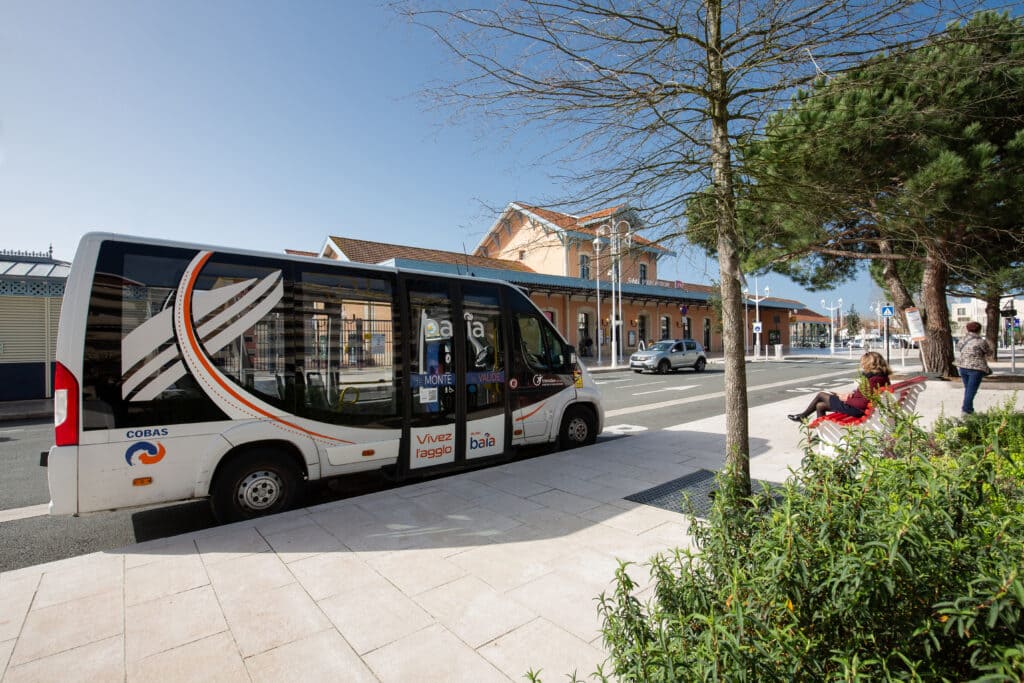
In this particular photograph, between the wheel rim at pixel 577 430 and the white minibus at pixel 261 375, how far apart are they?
116 centimetres

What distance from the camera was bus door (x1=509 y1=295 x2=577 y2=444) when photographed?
651 centimetres

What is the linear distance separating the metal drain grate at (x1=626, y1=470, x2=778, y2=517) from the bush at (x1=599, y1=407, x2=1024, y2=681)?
3.04m

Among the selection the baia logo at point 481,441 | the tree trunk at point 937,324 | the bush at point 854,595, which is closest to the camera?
the bush at point 854,595

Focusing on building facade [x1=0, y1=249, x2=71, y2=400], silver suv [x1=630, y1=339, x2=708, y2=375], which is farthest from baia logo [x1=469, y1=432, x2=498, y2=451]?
silver suv [x1=630, y1=339, x2=708, y2=375]

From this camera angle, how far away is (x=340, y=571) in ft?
11.9

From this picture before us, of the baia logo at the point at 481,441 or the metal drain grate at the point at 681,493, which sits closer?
the metal drain grate at the point at 681,493

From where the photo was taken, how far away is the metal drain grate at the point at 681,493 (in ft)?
15.8

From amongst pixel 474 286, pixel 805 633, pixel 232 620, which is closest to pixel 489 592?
pixel 232 620

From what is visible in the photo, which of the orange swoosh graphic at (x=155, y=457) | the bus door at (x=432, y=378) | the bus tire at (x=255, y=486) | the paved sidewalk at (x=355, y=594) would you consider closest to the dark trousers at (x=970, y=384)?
the paved sidewalk at (x=355, y=594)

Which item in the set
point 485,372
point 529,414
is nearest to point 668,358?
point 529,414

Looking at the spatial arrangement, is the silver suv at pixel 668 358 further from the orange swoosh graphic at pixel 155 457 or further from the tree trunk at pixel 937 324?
the orange swoosh graphic at pixel 155 457

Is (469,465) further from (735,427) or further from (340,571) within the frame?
(735,427)

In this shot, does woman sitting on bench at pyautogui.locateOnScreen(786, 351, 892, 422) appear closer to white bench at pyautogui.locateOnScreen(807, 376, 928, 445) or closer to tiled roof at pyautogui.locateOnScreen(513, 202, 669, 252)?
white bench at pyautogui.locateOnScreen(807, 376, 928, 445)

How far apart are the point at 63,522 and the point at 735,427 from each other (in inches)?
258
